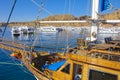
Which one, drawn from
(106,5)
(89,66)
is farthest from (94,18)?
(89,66)

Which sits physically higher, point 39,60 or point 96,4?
point 96,4

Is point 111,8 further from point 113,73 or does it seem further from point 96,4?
point 113,73

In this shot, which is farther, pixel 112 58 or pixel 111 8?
pixel 111 8

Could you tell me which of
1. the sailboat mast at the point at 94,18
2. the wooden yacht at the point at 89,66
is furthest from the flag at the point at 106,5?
the wooden yacht at the point at 89,66

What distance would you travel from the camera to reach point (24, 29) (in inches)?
4402

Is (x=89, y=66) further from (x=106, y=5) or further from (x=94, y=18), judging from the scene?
(x=106, y=5)

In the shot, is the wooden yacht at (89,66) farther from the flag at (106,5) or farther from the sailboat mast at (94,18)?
the flag at (106,5)

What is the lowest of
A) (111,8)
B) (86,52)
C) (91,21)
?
(86,52)

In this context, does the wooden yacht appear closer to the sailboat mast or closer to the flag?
the sailboat mast

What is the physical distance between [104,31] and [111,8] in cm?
10149

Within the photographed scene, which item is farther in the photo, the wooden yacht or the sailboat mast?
the sailboat mast

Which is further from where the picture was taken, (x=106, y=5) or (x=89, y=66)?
→ (x=106, y=5)

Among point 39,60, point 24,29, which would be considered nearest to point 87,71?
point 39,60

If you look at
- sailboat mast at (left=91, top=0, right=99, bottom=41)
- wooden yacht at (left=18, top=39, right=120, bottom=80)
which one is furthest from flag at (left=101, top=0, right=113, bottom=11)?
wooden yacht at (left=18, top=39, right=120, bottom=80)
